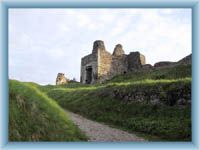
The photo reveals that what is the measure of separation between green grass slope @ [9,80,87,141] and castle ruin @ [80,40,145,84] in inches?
Answer: 807

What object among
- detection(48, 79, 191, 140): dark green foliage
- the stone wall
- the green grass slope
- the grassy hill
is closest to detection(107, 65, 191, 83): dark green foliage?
the grassy hill

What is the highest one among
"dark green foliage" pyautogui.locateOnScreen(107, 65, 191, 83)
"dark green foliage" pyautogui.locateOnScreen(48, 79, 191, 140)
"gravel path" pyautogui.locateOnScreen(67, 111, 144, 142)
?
"dark green foliage" pyautogui.locateOnScreen(107, 65, 191, 83)

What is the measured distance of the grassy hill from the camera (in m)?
13.0

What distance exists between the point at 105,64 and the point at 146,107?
60.1ft


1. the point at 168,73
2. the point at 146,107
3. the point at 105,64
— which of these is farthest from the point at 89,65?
the point at 146,107

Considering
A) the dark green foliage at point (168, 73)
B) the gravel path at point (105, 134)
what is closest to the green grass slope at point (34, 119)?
the gravel path at point (105, 134)

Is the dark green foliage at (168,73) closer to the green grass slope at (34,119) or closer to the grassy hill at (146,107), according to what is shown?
the grassy hill at (146,107)

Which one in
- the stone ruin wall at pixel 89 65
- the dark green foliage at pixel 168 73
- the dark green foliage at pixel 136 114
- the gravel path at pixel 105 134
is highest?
the stone ruin wall at pixel 89 65

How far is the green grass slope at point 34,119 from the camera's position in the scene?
396 inches

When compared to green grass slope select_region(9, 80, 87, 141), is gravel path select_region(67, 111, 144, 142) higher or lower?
lower

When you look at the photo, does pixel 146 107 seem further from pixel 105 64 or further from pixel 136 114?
pixel 105 64

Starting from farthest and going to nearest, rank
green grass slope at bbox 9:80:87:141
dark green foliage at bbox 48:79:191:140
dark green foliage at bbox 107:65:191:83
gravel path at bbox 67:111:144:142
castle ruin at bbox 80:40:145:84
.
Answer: castle ruin at bbox 80:40:145:84
dark green foliage at bbox 107:65:191:83
dark green foliage at bbox 48:79:191:140
gravel path at bbox 67:111:144:142
green grass slope at bbox 9:80:87:141

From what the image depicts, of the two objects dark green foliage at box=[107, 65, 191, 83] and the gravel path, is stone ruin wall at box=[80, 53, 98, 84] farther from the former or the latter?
the gravel path

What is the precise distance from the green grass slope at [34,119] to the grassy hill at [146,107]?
3.00 metres
